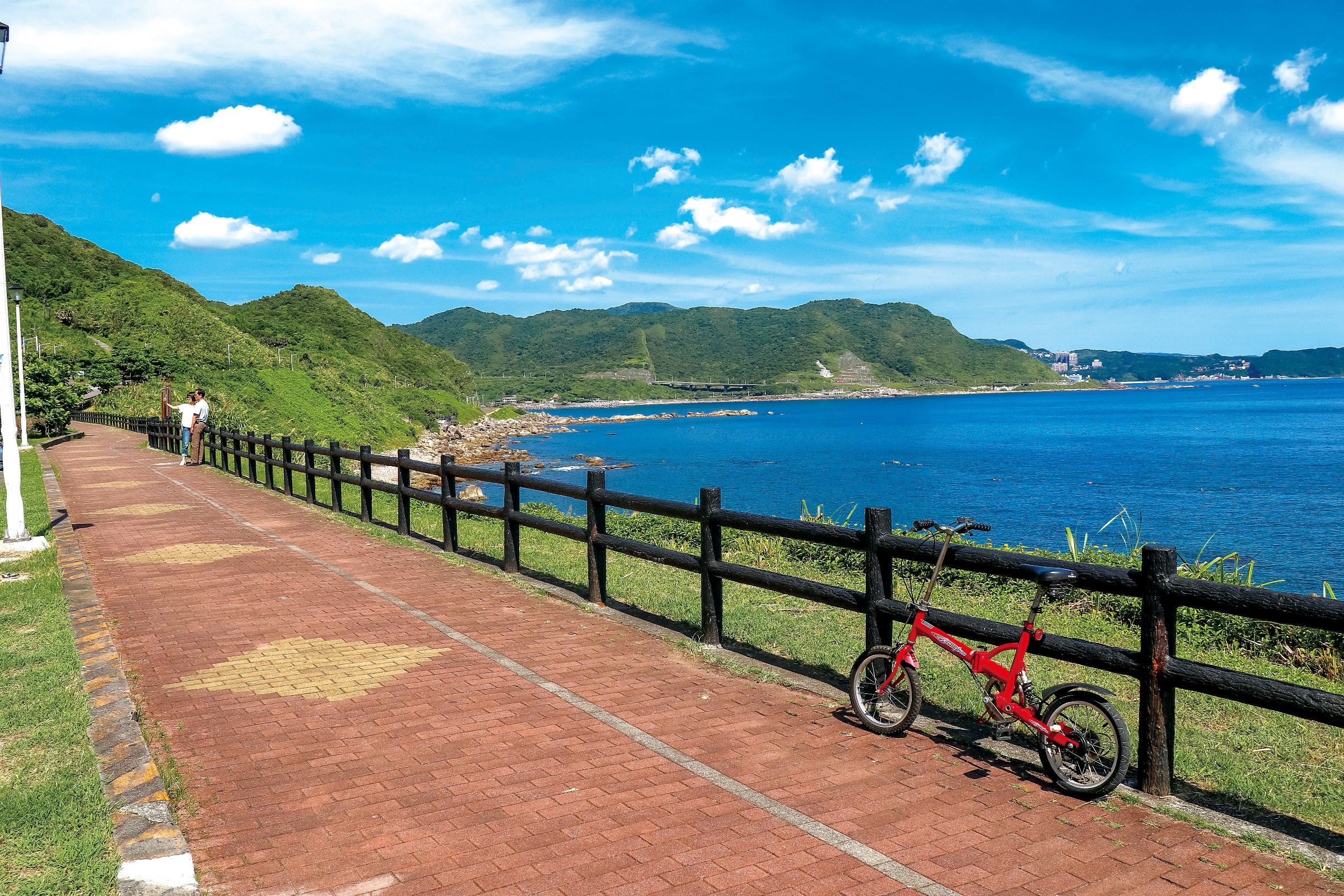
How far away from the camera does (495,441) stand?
115 meters

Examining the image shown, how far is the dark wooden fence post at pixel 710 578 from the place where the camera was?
26.8 ft

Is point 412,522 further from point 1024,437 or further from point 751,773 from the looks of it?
point 1024,437

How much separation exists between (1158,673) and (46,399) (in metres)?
49.9

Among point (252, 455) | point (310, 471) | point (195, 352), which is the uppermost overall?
point (195, 352)

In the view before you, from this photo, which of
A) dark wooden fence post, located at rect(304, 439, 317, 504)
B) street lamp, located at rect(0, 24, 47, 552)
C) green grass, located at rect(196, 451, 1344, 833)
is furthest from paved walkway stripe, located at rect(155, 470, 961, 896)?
dark wooden fence post, located at rect(304, 439, 317, 504)

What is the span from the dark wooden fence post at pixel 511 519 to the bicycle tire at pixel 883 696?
19.3ft

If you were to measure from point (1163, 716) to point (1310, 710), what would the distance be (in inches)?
29.2

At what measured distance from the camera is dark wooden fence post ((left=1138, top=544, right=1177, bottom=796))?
16.4ft

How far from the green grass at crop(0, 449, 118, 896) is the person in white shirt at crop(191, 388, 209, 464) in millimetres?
18909

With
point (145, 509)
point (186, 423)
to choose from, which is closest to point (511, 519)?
point (145, 509)

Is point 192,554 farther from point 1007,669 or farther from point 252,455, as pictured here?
point 1007,669

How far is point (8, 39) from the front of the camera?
12266 millimetres

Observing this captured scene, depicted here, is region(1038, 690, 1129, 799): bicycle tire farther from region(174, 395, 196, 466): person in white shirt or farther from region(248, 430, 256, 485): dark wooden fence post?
region(174, 395, 196, 466): person in white shirt

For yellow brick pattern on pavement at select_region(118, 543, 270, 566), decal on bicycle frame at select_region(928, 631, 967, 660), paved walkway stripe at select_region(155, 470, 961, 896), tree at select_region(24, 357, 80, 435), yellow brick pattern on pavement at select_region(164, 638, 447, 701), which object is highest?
tree at select_region(24, 357, 80, 435)
